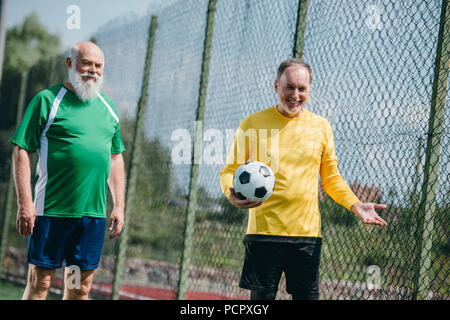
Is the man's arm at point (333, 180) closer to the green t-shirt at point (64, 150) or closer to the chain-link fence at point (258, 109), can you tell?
the chain-link fence at point (258, 109)

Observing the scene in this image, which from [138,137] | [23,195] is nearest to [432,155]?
[23,195]

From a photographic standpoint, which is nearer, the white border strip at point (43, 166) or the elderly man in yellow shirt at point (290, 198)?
the elderly man in yellow shirt at point (290, 198)

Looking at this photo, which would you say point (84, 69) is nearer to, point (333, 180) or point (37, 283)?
point (37, 283)

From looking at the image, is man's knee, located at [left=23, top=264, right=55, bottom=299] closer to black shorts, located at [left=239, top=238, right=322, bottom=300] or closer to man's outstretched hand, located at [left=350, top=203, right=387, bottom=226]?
black shorts, located at [left=239, top=238, right=322, bottom=300]

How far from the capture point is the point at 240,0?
4102 millimetres

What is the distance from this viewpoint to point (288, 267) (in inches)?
101

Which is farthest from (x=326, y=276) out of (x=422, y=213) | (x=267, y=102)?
(x=267, y=102)

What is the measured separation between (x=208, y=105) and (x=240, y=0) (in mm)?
868

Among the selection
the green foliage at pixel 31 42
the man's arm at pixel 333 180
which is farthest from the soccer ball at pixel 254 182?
the green foliage at pixel 31 42

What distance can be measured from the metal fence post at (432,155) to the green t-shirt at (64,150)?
1.78 metres

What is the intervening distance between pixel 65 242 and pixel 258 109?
5.43 ft

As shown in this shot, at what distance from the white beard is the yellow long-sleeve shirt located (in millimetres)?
828

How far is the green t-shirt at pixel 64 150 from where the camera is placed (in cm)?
269

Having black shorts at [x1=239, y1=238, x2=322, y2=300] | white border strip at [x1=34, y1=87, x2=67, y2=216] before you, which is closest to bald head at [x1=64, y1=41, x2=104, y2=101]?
white border strip at [x1=34, y1=87, x2=67, y2=216]
